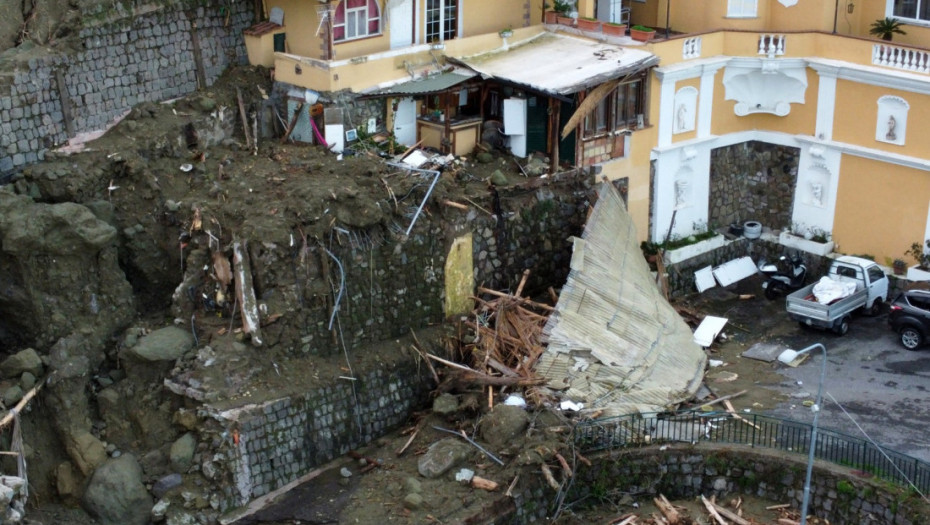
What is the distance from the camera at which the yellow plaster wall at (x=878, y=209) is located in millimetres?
37000

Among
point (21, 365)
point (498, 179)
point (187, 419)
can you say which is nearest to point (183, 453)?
point (187, 419)

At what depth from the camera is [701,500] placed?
102ft

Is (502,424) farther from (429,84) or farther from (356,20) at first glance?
(356,20)

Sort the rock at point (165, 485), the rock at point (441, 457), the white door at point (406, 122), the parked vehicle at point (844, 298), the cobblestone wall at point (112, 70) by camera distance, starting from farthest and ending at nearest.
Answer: the white door at point (406, 122)
the parked vehicle at point (844, 298)
the cobblestone wall at point (112, 70)
the rock at point (441, 457)
the rock at point (165, 485)

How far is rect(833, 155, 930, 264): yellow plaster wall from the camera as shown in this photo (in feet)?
121

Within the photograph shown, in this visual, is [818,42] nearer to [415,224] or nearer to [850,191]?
[850,191]

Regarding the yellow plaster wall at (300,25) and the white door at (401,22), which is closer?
the yellow plaster wall at (300,25)

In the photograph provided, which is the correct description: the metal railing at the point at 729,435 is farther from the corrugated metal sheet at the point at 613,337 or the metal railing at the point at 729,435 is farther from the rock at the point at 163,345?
the rock at the point at 163,345

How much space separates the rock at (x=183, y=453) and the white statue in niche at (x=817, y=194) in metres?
18.3

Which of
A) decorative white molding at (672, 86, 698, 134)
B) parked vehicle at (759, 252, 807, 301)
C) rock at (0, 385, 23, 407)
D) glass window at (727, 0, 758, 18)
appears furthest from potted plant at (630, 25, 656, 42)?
Answer: rock at (0, 385, 23, 407)

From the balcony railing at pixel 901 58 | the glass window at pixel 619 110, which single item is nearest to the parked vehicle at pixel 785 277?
the glass window at pixel 619 110

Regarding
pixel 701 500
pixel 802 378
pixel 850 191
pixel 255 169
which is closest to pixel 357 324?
pixel 255 169

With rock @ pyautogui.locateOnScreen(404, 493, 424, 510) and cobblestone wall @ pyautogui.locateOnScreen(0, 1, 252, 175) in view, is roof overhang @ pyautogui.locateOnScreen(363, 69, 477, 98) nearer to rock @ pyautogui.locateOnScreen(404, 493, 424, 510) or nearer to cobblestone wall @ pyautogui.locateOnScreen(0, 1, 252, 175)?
cobblestone wall @ pyautogui.locateOnScreen(0, 1, 252, 175)

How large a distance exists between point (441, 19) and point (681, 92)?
6.61 meters
